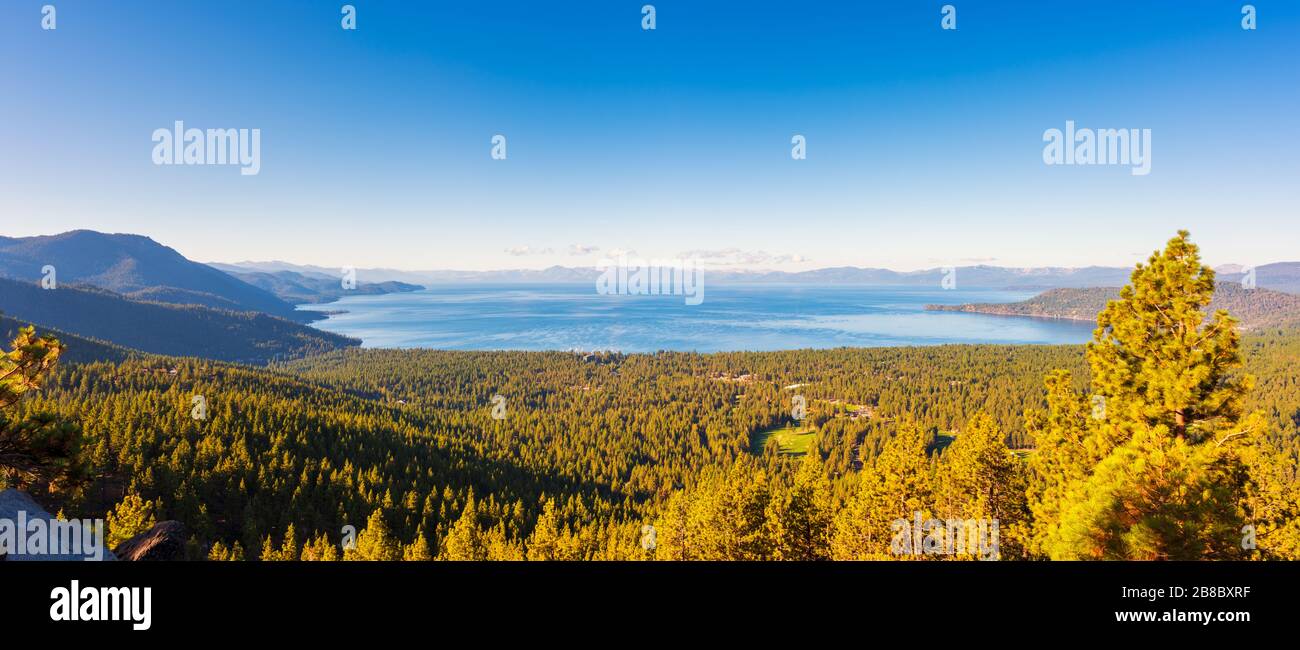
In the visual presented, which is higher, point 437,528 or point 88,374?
point 88,374

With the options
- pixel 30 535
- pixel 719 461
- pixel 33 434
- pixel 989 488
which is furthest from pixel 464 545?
pixel 719 461

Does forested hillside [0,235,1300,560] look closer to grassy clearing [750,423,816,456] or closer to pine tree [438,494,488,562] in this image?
pine tree [438,494,488,562]

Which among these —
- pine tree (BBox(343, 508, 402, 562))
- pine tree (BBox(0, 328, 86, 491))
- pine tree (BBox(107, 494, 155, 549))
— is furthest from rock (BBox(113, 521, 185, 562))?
pine tree (BBox(343, 508, 402, 562))

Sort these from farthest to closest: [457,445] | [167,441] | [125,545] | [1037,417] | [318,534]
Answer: [457,445] < [167,441] < [318,534] < [1037,417] < [125,545]

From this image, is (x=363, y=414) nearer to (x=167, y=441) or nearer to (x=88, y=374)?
(x=167, y=441)

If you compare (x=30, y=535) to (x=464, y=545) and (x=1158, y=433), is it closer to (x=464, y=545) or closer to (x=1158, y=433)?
(x=1158, y=433)
